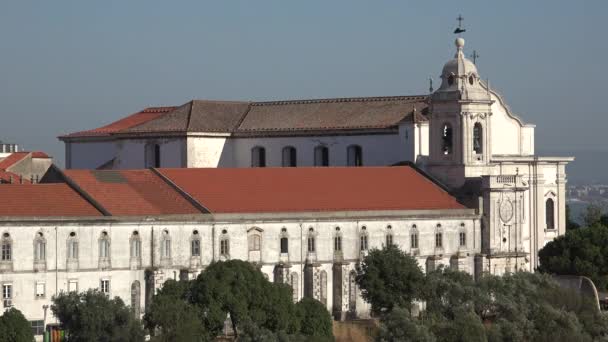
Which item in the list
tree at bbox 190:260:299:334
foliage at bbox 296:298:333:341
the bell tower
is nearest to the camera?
tree at bbox 190:260:299:334

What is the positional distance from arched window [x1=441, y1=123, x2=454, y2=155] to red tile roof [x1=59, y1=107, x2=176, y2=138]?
68.2 ft

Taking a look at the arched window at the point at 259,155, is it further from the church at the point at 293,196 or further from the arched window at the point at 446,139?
the arched window at the point at 446,139

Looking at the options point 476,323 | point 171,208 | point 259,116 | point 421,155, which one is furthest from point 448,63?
point 476,323

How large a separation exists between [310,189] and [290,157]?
660 inches

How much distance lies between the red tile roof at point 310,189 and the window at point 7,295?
12.9 m

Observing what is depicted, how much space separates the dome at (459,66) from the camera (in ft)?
399

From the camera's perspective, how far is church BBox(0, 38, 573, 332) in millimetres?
100750

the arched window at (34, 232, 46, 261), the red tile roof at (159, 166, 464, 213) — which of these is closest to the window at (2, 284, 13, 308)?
the arched window at (34, 232, 46, 261)

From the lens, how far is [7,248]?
9788cm

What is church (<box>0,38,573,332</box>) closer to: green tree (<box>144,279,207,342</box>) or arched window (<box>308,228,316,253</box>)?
arched window (<box>308,228,316,253</box>)

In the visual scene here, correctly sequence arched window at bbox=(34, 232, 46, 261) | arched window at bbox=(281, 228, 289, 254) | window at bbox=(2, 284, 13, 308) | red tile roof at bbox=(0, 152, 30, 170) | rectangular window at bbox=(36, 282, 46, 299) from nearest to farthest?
window at bbox=(2, 284, 13, 308) → rectangular window at bbox=(36, 282, 46, 299) → arched window at bbox=(34, 232, 46, 261) → arched window at bbox=(281, 228, 289, 254) → red tile roof at bbox=(0, 152, 30, 170)

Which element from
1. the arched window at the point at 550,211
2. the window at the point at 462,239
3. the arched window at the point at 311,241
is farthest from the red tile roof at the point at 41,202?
the arched window at the point at 550,211

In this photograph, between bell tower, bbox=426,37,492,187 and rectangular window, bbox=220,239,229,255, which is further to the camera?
bell tower, bbox=426,37,492,187

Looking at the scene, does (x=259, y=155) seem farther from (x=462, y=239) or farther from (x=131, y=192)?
(x=131, y=192)
